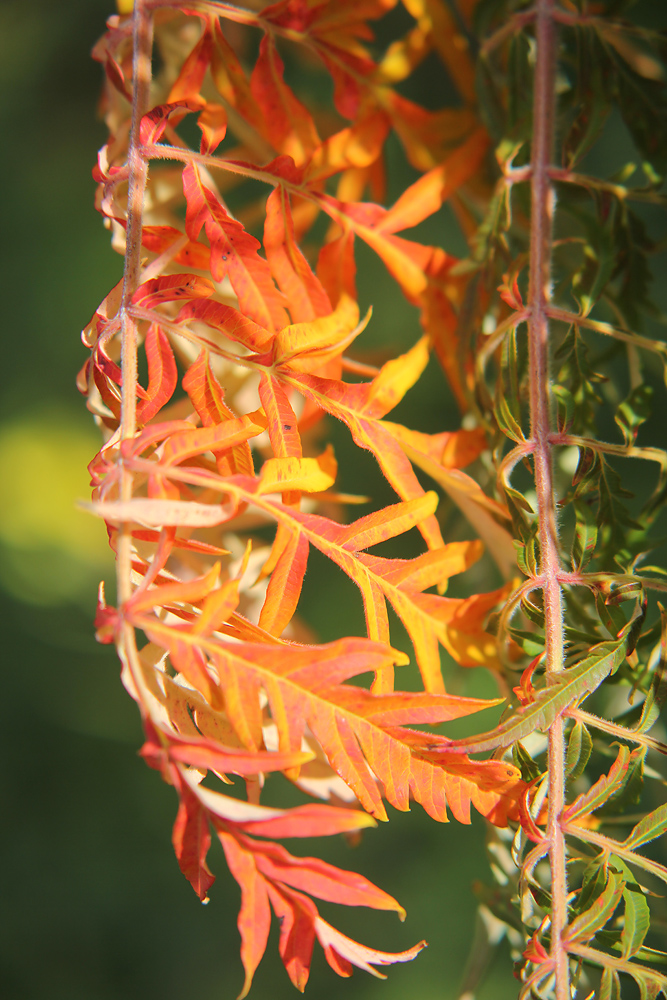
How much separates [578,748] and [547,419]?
0.12m

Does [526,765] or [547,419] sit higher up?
[547,419]

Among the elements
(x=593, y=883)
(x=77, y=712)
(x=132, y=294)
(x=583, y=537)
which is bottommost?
(x=77, y=712)

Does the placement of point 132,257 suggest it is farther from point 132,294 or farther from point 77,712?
point 77,712

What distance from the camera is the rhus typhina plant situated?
20cm

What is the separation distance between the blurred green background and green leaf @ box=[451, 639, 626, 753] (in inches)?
14.8

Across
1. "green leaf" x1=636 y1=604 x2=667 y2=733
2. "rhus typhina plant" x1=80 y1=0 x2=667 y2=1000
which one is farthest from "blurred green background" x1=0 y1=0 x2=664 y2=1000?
"green leaf" x1=636 y1=604 x2=667 y2=733

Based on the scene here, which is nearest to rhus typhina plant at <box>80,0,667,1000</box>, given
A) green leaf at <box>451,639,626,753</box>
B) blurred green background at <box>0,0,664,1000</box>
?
green leaf at <box>451,639,626,753</box>

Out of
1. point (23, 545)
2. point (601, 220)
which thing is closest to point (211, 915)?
point (23, 545)

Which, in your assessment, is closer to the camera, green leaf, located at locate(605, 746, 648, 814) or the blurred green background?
green leaf, located at locate(605, 746, 648, 814)

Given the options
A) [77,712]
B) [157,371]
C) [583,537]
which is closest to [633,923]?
[583,537]

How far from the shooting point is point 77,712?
646 millimetres

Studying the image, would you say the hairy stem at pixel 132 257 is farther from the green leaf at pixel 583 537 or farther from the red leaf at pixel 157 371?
the green leaf at pixel 583 537

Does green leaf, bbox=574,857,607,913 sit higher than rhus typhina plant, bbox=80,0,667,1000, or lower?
lower

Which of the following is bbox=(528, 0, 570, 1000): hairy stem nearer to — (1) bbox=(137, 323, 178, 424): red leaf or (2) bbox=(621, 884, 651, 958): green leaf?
(2) bbox=(621, 884, 651, 958): green leaf
